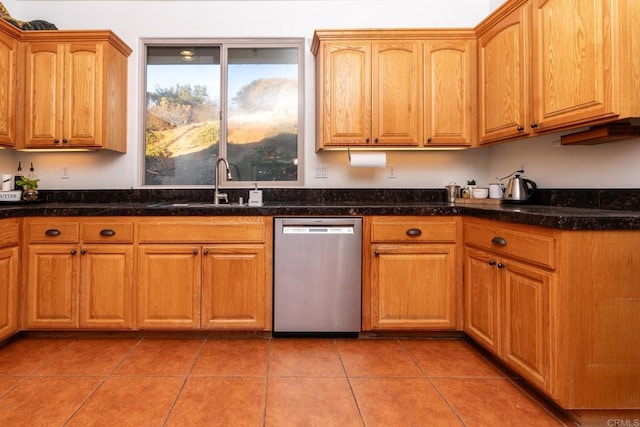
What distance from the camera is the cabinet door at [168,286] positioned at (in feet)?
8.30

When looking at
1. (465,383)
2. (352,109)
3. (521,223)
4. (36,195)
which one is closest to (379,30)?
(352,109)

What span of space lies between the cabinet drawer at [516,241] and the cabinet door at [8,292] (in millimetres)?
2940

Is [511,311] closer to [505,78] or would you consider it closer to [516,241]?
[516,241]

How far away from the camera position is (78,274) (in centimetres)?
252

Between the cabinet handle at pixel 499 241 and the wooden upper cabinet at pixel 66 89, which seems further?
the wooden upper cabinet at pixel 66 89

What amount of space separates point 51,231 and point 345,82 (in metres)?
2.28

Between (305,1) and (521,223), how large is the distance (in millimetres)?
2544

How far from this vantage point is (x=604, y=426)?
1.65 m

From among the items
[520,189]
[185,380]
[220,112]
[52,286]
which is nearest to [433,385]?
[185,380]

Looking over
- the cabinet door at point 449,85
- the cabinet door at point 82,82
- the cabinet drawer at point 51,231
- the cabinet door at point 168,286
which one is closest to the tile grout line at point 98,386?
the cabinet door at point 168,286

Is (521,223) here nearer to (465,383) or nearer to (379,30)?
(465,383)

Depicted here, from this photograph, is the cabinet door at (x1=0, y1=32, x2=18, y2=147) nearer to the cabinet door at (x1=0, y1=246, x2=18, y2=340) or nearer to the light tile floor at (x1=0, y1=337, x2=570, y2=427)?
the cabinet door at (x1=0, y1=246, x2=18, y2=340)

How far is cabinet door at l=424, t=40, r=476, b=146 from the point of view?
2.89m

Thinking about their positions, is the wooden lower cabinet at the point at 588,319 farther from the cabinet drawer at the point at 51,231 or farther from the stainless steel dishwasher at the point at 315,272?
the cabinet drawer at the point at 51,231
